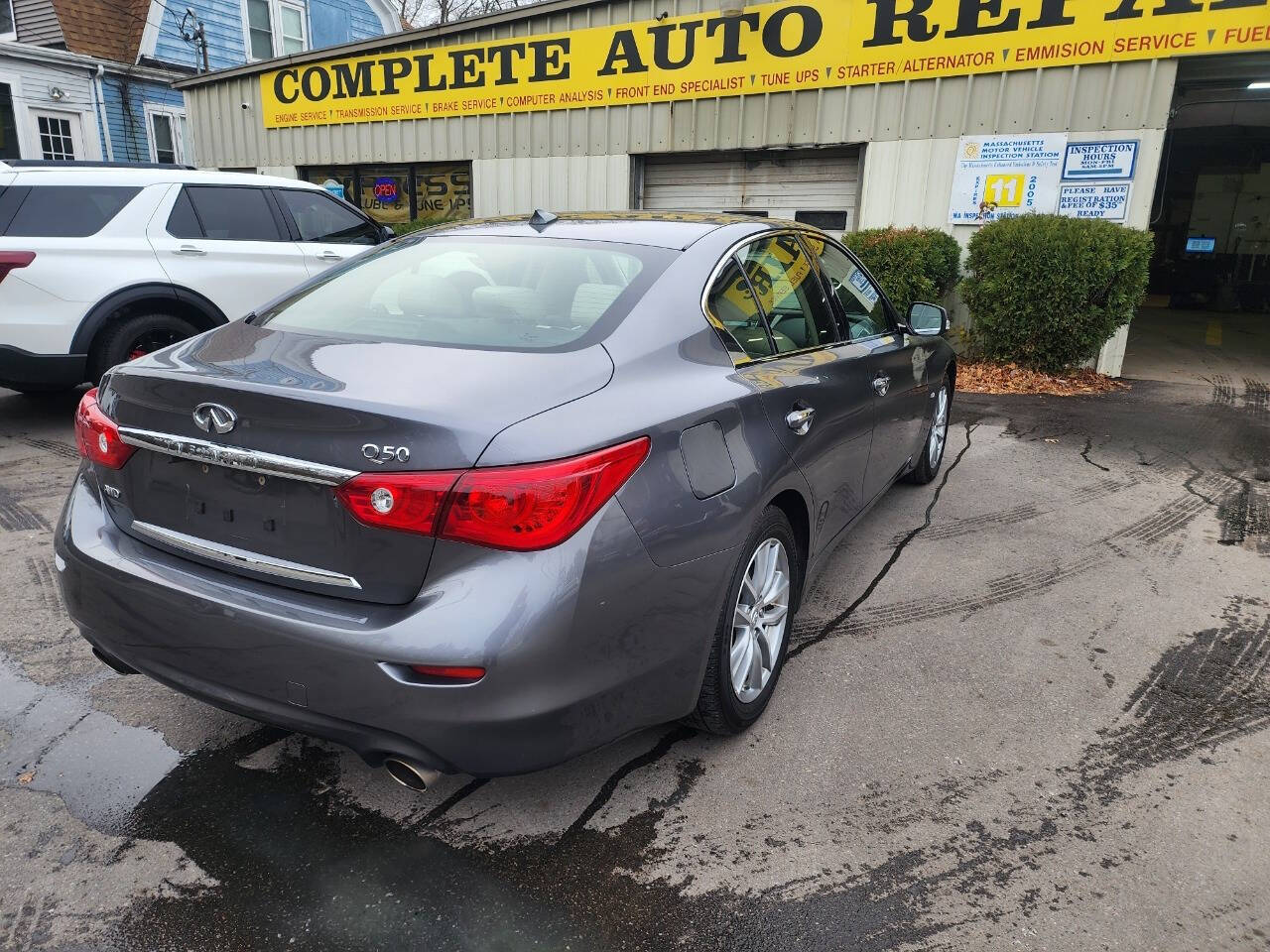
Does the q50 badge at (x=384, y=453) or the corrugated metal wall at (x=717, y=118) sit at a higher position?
the corrugated metal wall at (x=717, y=118)

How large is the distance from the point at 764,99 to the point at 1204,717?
950 cm

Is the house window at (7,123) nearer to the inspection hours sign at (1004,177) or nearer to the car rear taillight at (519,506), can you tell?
the inspection hours sign at (1004,177)

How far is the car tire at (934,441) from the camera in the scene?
509 centimetres

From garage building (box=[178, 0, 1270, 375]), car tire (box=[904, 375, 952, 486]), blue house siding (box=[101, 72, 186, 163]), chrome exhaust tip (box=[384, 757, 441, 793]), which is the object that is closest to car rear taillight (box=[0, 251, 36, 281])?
chrome exhaust tip (box=[384, 757, 441, 793])

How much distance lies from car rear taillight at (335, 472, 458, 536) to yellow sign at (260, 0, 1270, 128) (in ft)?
31.1

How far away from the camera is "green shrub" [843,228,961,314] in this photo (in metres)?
9.21

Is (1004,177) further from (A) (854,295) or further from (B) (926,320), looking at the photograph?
(A) (854,295)

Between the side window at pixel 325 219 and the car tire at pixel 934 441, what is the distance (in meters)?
5.13

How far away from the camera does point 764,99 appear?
10719 mm

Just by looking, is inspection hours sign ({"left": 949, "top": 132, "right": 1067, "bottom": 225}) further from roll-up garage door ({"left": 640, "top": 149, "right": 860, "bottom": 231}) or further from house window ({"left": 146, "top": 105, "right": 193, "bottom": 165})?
house window ({"left": 146, "top": 105, "right": 193, "bottom": 165})

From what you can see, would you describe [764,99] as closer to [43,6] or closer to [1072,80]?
[1072,80]

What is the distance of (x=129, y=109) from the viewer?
62.4 feet

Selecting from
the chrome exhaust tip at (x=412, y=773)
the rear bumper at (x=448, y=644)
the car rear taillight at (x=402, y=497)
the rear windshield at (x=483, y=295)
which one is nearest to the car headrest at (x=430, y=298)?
the rear windshield at (x=483, y=295)

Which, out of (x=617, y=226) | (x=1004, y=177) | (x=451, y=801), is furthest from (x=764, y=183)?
(x=451, y=801)
